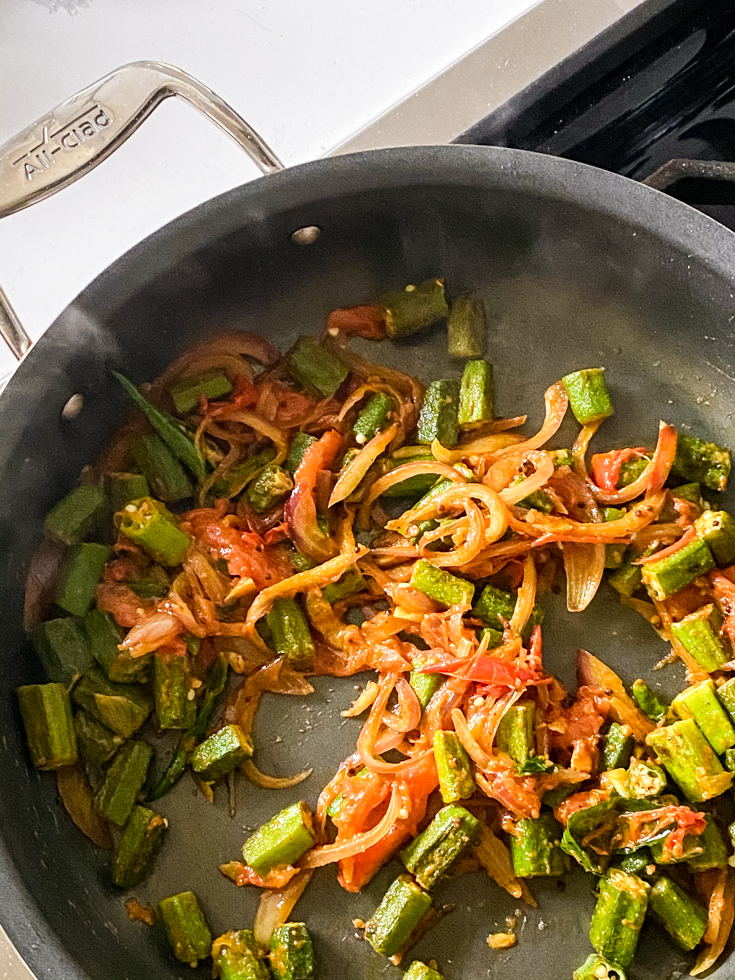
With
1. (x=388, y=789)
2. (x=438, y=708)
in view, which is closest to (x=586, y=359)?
(x=438, y=708)

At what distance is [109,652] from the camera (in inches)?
102

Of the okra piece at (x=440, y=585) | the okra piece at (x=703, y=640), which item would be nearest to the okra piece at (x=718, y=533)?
the okra piece at (x=703, y=640)

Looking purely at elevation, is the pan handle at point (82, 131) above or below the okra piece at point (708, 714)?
above

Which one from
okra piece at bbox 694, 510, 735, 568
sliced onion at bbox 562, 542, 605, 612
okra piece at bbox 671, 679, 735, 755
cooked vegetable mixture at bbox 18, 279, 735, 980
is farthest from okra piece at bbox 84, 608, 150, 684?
okra piece at bbox 694, 510, 735, 568

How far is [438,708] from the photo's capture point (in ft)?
8.69

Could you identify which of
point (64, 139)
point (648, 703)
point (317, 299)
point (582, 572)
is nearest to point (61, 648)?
point (317, 299)

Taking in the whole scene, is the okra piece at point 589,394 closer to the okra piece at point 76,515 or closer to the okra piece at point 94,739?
the okra piece at point 76,515

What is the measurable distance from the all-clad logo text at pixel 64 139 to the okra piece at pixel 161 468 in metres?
0.83

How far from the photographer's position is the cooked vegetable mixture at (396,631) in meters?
2.49

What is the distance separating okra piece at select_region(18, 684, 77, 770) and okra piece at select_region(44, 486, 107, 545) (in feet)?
1.42

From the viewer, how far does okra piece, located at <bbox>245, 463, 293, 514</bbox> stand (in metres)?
2.76

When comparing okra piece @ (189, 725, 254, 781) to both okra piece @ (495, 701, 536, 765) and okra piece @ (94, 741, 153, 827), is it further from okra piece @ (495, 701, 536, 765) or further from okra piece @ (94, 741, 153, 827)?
okra piece @ (495, 701, 536, 765)

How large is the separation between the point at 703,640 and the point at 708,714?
0.70 feet

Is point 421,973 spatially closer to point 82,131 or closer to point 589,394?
point 589,394
